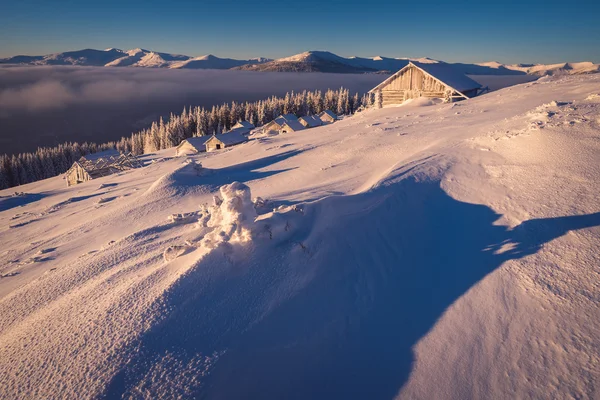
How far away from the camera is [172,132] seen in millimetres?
81688

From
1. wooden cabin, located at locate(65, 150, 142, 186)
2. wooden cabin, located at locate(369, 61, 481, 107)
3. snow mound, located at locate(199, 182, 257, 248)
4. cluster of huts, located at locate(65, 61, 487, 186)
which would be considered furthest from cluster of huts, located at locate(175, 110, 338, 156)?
snow mound, located at locate(199, 182, 257, 248)

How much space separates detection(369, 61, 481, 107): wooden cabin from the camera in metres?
26.8

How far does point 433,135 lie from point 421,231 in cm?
781

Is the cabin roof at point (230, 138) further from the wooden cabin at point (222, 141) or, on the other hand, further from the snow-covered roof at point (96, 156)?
the snow-covered roof at point (96, 156)

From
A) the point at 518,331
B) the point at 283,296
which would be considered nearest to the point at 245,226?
the point at 283,296

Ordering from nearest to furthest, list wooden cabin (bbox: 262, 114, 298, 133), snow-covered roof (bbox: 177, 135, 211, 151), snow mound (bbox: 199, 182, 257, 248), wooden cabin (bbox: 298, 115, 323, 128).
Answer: snow mound (bbox: 199, 182, 257, 248), snow-covered roof (bbox: 177, 135, 211, 151), wooden cabin (bbox: 262, 114, 298, 133), wooden cabin (bbox: 298, 115, 323, 128)

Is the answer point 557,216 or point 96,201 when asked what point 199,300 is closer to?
point 557,216

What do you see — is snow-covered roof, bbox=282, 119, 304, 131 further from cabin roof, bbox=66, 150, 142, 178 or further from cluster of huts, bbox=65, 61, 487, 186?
cabin roof, bbox=66, 150, 142, 178

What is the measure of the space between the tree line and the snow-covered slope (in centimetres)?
7039

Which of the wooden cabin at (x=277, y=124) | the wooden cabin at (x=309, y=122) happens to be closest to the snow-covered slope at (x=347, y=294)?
the wooden cabin at (x=277, y=124)

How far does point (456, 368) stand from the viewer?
3848mm

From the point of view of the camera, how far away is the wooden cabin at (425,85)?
26.8 m

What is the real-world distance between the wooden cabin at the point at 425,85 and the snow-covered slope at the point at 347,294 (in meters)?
20.0

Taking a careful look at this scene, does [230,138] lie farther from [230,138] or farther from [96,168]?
[96,168]
